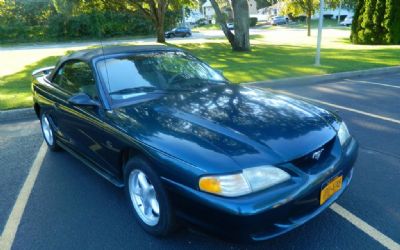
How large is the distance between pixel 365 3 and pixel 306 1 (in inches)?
363

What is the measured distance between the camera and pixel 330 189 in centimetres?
262

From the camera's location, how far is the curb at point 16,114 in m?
6.71

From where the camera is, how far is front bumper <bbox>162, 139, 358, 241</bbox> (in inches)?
87.1

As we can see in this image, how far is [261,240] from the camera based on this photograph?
2283mm

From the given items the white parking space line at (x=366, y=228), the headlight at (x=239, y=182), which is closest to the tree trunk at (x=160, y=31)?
the white parking space line at (x=366, y=228)

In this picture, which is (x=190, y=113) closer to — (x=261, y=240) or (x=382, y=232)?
(x=261, y=240)

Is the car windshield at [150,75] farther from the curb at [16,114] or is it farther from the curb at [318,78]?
the curb at [318,78]

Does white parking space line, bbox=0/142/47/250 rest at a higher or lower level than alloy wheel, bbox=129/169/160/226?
lower

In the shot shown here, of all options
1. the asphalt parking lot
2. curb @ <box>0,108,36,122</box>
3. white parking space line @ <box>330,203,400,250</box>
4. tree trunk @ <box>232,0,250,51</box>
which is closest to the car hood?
the asphalt parking lot

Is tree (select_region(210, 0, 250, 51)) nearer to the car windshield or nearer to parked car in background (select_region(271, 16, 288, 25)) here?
the car windshield

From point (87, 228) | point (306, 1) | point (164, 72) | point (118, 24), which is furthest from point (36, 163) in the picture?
point (118, 24)

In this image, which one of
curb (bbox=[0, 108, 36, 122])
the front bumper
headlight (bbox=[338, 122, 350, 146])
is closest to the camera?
the front bumper

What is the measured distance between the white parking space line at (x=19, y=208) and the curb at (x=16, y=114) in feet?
8.10

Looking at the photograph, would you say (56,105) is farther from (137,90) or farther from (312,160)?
(312,160)
